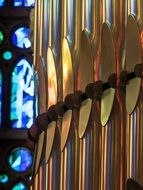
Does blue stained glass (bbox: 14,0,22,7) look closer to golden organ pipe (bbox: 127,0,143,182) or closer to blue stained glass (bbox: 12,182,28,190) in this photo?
blue stained glass (bbox: 12,182,28,190)

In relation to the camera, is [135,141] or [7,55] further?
[7,55]

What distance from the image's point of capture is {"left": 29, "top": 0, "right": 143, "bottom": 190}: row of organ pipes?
2346 millimetres

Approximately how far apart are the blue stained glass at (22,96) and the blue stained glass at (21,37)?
0.27 ft

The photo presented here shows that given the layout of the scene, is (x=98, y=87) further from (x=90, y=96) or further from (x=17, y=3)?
(x=17, y=3)

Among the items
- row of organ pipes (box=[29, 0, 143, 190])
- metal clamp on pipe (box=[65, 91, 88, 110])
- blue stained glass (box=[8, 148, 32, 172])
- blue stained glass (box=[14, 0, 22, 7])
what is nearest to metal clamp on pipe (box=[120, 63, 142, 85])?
row of organ pipes (box=[29, 0, 143, 190])

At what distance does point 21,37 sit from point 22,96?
1.05 ft

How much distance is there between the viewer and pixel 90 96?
2434 mm

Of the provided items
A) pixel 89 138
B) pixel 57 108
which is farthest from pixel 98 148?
pixel 57 108

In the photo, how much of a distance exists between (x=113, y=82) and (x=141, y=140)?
8.4 inches

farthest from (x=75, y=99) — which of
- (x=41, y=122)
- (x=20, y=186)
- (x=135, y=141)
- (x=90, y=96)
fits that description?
(x=20, y=186)

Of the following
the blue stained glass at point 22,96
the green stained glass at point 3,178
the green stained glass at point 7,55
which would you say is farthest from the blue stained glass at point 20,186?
the green stained glass at point 7,55

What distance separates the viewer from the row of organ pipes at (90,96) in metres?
2.35

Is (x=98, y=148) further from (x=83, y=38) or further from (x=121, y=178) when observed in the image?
(x=83, y=38)

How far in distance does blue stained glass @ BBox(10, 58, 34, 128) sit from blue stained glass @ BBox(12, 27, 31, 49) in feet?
0.27
